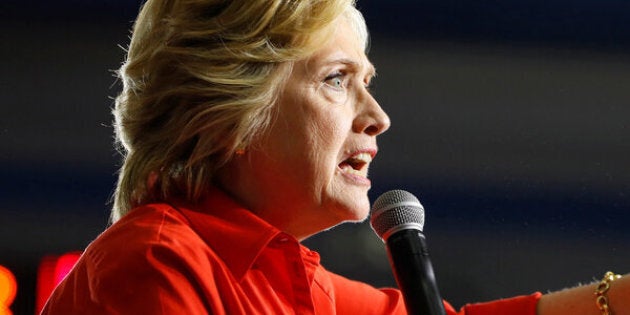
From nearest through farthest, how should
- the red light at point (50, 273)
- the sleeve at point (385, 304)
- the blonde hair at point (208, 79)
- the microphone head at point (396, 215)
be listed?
the microphone head at point (396, 215)
the blonde hair at point (208, 79)
the sleeve at point (385, 304)
the red light at point (50, 273)

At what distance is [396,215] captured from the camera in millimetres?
1228

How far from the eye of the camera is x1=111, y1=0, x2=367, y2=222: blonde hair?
138 centimetres

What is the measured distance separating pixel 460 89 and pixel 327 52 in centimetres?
133

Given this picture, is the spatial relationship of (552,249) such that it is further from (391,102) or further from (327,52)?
(327,52)

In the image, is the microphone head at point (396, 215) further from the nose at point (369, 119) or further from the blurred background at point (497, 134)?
the blurred background at point (497, 134)

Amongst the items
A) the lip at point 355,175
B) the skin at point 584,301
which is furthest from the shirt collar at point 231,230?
the skin at point 584,301

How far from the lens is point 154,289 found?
117 centimetres

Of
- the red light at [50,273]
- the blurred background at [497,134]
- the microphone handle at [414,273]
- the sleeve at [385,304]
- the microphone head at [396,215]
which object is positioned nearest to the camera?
the microphone handle at [414,273]

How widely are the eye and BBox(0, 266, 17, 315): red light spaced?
135cm

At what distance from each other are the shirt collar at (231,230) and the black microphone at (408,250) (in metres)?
0.15

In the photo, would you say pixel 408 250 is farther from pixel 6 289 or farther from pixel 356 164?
pixel 6 289

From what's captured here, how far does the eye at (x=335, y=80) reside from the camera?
4.68ft

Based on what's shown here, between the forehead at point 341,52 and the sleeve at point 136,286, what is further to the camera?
the forehead at point 341,52

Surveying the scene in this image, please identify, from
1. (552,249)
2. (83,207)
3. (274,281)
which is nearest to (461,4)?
(552,249)
